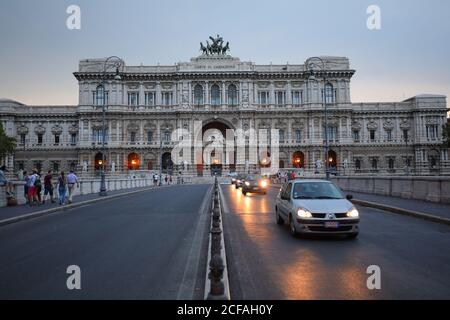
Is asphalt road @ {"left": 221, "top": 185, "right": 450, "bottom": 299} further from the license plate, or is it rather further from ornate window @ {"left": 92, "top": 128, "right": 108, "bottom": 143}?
ornate window @ {"left": 92, "top": 128, "right": 108, "bottom": 143}

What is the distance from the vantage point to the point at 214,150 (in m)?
73.6

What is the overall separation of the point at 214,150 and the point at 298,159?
53.1 feet

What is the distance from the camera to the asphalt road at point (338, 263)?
5488 millimetres

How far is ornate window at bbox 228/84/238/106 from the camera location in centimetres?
7250

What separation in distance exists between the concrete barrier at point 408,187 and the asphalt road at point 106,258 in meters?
11.4

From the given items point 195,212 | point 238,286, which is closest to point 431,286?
point 238,286

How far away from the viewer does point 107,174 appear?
66.9 m

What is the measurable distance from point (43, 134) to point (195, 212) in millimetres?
67824

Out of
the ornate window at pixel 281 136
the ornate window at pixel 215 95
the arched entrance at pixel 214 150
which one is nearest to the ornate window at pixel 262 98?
the ornate window at pixel 281 136

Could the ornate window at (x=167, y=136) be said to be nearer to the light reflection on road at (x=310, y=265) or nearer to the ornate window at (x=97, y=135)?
the ornate window at (x=97, y=135)

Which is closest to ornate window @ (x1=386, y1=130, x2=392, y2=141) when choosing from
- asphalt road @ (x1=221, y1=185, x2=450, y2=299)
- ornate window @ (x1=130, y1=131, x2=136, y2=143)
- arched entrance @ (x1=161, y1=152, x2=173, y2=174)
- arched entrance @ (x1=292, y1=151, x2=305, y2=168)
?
arched entrance @ (x1=292, y1=151, x2=305, y2=168)

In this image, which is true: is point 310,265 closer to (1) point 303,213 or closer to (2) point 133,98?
(1) point 303,213

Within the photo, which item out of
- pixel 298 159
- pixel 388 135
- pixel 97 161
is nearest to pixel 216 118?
pixel 298 159

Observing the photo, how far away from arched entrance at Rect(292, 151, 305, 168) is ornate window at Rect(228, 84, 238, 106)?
49.5ft
